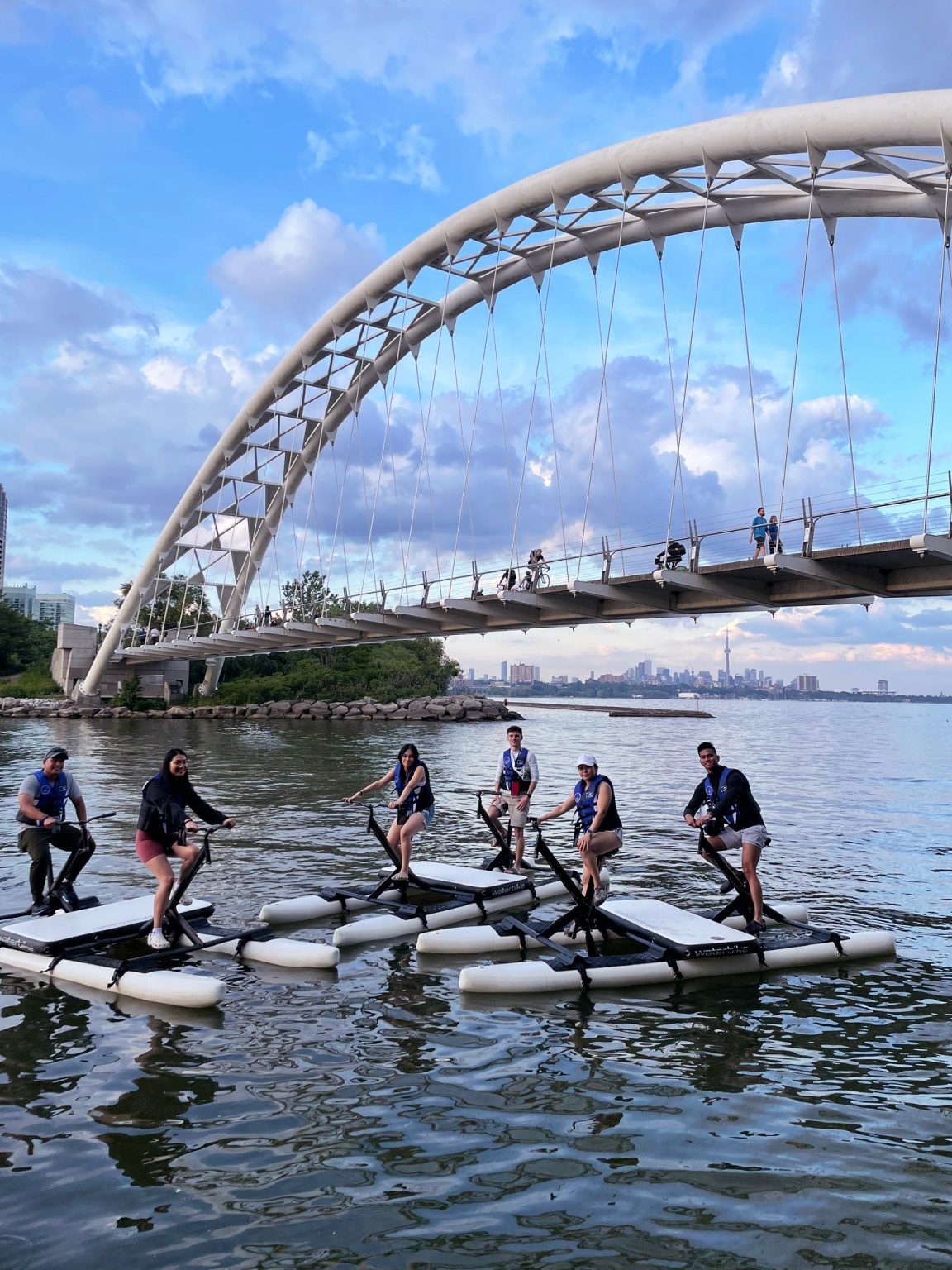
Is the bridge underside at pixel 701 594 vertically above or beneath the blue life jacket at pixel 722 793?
above

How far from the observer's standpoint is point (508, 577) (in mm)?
29547

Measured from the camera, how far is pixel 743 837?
11188mm

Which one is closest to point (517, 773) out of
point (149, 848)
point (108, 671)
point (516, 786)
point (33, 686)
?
point (516, 786)

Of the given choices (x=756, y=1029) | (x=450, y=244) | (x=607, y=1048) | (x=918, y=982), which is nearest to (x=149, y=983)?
(x=607, y=1048)

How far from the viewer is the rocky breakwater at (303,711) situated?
Result: 6925 centimetres

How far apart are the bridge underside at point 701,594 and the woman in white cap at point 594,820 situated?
8178 mm

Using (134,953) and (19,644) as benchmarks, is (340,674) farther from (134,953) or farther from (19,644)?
(134,953)

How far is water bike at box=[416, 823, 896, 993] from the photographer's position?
953 cm

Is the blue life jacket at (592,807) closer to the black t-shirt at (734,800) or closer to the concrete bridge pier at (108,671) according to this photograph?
the black t-shirt at (734,800)

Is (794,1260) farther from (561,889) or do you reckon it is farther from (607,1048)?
(561,889)

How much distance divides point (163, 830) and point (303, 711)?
64.7 m

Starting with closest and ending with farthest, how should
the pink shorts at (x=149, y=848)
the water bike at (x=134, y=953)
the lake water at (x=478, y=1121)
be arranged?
the lake water at (x=478, y=1121) < the water bike at (x=134, y=953) < the pink shorts at (x=149, y=848)

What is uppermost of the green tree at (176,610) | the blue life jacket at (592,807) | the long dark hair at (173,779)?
the green tree at (176,610)

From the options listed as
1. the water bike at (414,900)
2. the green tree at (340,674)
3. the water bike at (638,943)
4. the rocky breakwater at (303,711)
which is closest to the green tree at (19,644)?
the green tree at (340,674)
